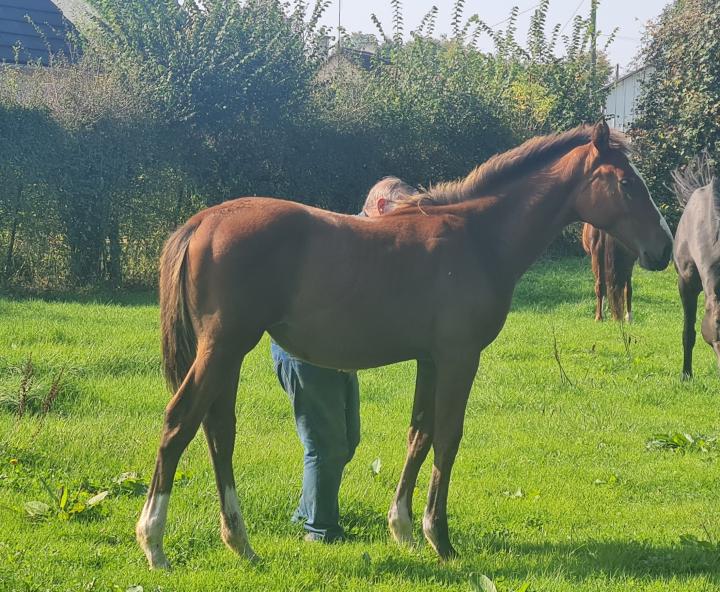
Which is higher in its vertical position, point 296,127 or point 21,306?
point 296,127

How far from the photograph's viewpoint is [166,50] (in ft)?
49.0

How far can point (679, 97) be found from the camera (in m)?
18.9

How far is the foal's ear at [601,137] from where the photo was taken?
4555mm

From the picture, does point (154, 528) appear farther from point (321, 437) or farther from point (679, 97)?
point (679, 97)

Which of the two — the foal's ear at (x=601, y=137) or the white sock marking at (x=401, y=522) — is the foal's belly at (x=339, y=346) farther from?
the foal's ear at (x=601, y=137)

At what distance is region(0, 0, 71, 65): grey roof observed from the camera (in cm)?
2189

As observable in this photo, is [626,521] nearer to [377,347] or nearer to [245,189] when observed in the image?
[377,347]

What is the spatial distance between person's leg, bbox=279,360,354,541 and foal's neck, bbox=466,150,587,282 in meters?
1.17

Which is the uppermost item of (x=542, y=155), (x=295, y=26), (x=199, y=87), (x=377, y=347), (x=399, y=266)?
(x=295, y=26)

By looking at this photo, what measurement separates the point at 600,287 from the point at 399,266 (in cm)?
880

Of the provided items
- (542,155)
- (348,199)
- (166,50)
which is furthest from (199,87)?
(542,155)

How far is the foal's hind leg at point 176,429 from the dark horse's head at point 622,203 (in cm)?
215

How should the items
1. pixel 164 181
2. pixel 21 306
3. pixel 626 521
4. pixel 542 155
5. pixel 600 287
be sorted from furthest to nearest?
1. pixel 164 181
2. pixel 600 287
3. pixel 21 306
4. pixel 626 521
5. pixel 542 155

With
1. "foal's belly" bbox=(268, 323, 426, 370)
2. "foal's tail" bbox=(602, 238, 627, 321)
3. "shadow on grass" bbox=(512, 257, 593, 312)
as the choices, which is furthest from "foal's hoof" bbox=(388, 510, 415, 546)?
"shadow on grass" bbox=(512, 257, 593, 312)
